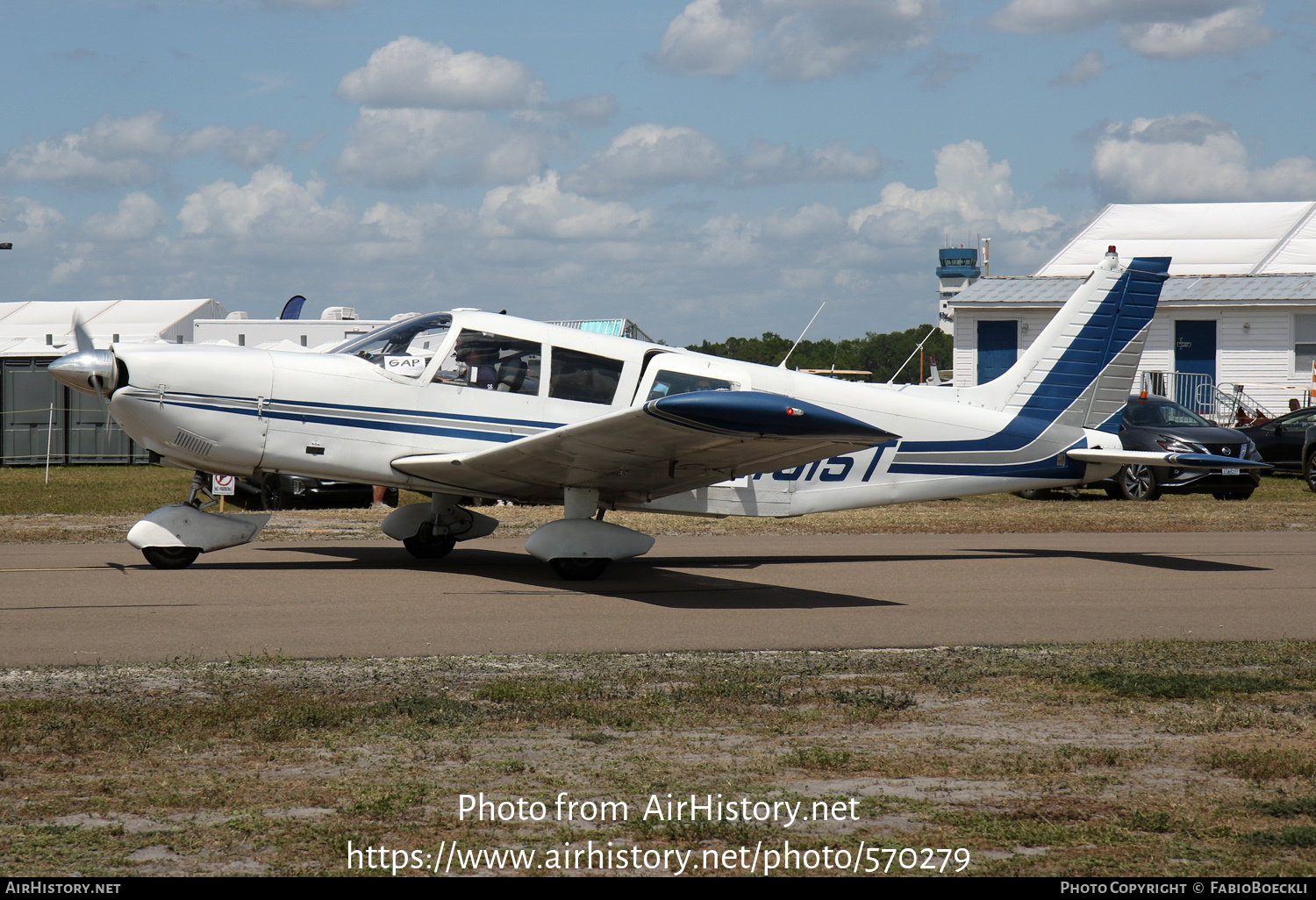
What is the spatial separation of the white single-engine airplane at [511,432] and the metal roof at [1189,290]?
19615 millimetres

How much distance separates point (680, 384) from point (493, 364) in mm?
1648

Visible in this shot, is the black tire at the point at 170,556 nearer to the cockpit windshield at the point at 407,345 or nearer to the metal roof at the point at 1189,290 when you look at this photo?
the cockpit windshield at the point at 407,345

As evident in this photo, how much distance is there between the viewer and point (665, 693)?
5684mm

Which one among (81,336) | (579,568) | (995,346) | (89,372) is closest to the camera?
(89,372)

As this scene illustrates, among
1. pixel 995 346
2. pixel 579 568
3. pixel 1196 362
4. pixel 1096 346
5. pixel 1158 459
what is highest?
pixel 995 346

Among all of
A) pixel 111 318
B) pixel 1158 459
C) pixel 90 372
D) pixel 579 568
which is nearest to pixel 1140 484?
pixel 1158 459

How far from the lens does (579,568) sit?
982 centimetres

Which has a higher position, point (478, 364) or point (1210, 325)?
point (1210, 325)

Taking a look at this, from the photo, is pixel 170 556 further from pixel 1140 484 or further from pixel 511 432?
pixel 1140 484

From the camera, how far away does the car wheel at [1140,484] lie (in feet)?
61.8

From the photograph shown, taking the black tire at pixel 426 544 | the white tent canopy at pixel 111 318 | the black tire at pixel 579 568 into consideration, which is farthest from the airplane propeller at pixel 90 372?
the white tent canopy at pixel 111 318

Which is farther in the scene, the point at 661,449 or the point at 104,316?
the point at 104,316
